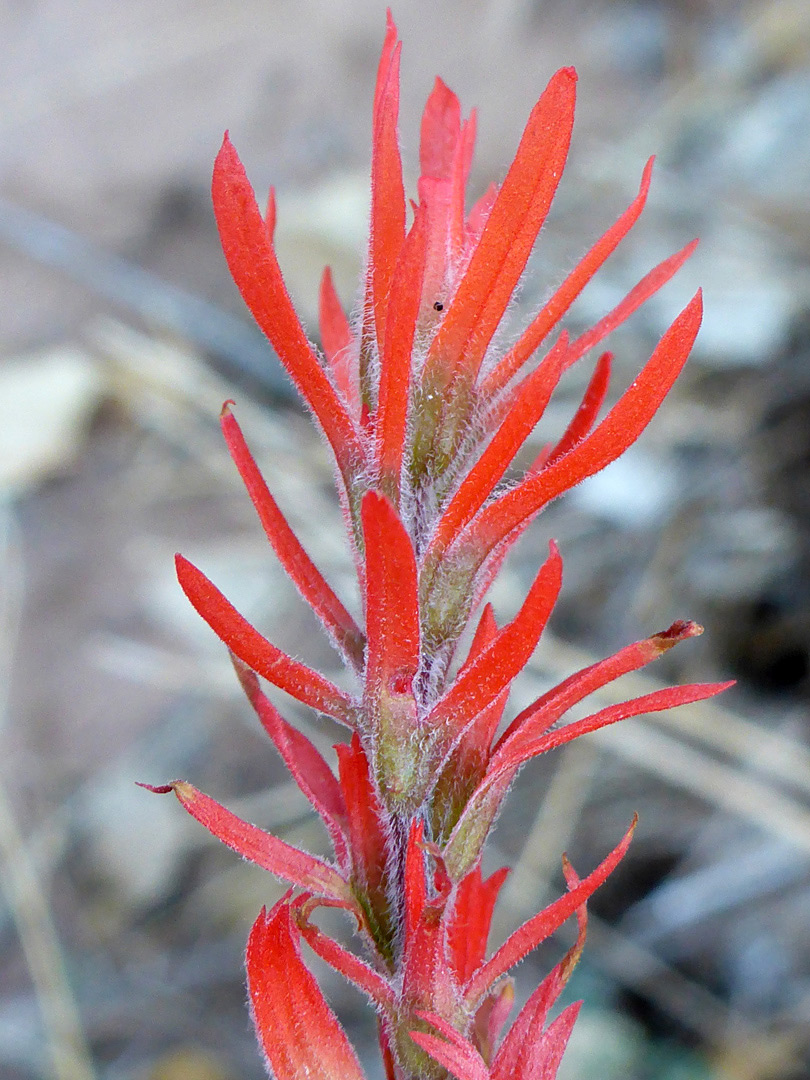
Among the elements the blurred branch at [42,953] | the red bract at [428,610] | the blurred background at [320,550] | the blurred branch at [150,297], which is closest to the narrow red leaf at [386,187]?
the red bract at [428,610]

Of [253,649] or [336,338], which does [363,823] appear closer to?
[253,649]

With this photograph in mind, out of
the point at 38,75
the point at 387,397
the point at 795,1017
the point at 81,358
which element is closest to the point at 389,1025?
the point at 387,397

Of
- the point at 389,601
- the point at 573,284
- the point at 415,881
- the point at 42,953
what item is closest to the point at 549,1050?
the point at 415,881

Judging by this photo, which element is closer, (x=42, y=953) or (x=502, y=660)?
(x=502, y=660)

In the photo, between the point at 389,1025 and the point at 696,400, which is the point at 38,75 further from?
the point at 389,1025

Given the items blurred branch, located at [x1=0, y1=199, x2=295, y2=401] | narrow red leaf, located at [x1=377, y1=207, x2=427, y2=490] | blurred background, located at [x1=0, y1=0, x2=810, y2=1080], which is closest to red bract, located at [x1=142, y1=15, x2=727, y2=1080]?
narrow red leaf, located at [x1=377, y1=207, x2=427, y2=490]

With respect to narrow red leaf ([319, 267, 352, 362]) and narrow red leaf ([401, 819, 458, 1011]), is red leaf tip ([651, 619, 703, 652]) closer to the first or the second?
narrow red leaf ([401, 819, 458, 1011])
